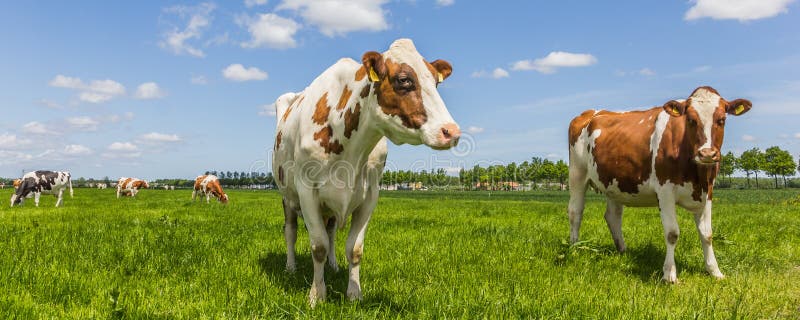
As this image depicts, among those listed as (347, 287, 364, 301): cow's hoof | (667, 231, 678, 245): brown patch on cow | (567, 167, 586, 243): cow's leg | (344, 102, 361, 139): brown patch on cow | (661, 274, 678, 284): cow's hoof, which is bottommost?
(661, 274, 678, 284): cow's hoof

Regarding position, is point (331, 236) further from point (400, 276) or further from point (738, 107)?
point (738, 107)

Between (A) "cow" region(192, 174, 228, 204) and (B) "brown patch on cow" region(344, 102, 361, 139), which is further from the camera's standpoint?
(A) "cow" region(192, 174, 228, 204)

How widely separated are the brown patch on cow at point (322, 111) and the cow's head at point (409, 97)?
0.63 metres

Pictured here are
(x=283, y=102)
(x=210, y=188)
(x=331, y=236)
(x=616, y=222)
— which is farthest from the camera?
(x=210, y=188)

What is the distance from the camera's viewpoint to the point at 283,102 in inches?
245

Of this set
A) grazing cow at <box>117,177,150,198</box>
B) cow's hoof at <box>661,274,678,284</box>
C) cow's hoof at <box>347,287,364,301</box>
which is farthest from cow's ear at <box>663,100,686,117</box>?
grazing cow at <box>117,177,150,198</box>

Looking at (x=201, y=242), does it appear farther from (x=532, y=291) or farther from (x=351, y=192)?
(x=532, y=291)

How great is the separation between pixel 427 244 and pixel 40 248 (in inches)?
206

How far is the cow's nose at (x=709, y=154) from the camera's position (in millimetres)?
5273

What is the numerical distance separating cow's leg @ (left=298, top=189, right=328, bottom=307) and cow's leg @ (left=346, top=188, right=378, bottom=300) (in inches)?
9.2

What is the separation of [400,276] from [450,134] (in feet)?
8.66

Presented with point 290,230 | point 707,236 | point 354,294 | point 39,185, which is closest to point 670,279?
point 707,236

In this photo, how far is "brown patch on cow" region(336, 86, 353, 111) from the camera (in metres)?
3.93

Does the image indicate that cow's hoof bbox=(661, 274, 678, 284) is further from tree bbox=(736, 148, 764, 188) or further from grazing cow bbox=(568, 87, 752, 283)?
tree bbox=(736, 148, 764, 188)
